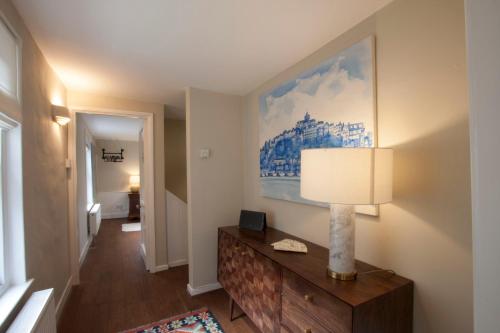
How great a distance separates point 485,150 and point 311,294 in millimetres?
1016

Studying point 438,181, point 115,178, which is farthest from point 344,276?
point 115,178

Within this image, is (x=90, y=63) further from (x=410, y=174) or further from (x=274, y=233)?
(x=410, y=174)

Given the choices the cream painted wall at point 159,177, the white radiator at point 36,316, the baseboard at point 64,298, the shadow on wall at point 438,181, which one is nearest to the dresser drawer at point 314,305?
the shadow on wall at point 438,181

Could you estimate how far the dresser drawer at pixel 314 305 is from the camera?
1.06 m

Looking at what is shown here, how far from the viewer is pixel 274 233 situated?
2.20 meters

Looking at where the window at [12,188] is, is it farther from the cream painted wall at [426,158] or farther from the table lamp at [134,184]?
the table lamp at [134,184]

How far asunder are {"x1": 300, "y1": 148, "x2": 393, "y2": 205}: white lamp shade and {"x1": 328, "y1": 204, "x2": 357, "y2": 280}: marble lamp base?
0.15 metres

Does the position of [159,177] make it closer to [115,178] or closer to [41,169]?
[41,169]

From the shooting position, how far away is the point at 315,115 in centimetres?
181

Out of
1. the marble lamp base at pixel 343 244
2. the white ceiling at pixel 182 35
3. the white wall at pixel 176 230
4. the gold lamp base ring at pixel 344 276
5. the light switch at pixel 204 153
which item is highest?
the white ceiling at pixel 182 35

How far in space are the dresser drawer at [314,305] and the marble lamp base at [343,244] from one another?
153 mm

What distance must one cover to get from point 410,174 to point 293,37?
1.20m

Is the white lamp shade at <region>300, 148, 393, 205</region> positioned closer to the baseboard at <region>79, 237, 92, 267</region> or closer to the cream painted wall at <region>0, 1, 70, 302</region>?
the cream painted wall at <region>0, 1, 70, 302</region>

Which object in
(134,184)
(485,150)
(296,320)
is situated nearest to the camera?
(485,150)
